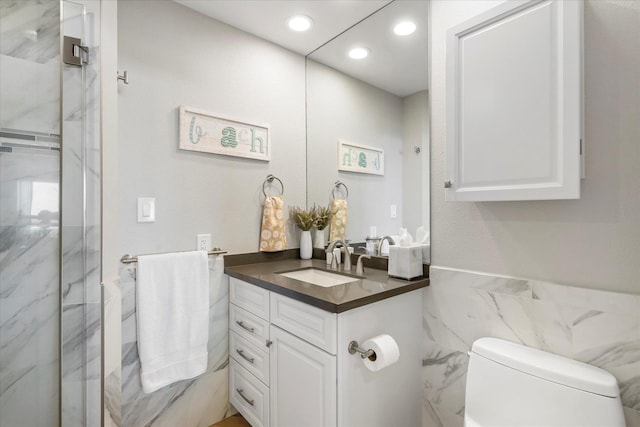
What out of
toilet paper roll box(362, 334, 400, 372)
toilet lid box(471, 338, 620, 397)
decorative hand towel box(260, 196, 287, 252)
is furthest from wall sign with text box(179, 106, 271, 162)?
toilet lid box(471, 338, 620, 397)

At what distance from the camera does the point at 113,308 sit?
1.45 meters

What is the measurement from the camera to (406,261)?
155 cm

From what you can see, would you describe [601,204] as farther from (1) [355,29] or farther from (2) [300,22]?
(2) [300,22]

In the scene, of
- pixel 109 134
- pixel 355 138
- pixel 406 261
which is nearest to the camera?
pixel 109 134

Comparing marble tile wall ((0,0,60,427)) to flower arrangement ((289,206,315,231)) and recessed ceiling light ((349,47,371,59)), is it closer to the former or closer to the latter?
flower arrangement ((289,206,315,231))

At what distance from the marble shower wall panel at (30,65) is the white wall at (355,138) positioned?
1.47m

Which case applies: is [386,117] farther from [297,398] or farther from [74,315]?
[74,315]

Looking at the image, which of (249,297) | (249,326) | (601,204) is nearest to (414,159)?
(601,204)

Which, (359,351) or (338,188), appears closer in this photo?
(359,351)

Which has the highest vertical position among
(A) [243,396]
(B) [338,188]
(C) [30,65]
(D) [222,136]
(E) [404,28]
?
(E) [404,28]

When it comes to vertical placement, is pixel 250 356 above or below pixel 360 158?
below

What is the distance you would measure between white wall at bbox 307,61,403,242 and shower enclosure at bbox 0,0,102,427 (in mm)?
1332

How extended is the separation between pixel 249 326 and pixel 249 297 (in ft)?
0.51

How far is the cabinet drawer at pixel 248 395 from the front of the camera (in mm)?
1601
